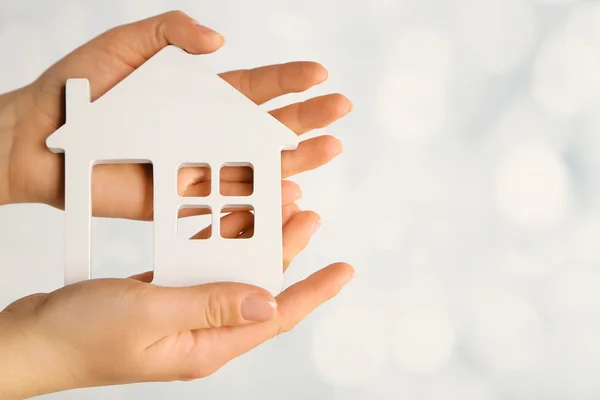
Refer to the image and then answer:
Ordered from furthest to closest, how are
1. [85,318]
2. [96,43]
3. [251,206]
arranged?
[96,43]
[251,206]
[85,318]

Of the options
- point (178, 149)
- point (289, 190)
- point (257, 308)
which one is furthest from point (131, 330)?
point (289, 190)

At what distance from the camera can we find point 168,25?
3.76 feet

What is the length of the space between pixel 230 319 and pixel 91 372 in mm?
235

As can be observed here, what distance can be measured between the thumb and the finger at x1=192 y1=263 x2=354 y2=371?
6 cm

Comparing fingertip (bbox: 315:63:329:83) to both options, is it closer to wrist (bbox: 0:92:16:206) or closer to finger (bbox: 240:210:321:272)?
finger (bbox: 240:210:321:272)

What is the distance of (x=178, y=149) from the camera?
1.09 metres

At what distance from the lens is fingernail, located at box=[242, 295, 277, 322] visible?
977mm

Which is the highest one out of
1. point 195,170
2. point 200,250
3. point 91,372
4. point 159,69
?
point 159,69

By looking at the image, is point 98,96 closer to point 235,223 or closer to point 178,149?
point 178,149

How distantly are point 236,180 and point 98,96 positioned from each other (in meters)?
0.29

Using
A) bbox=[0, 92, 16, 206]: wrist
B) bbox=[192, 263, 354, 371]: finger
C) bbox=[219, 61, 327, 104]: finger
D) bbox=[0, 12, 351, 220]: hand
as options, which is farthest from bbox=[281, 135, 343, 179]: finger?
bbox=[0, 92, 16, 206]: wrist

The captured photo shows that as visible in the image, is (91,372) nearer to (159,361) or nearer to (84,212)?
(159,361)

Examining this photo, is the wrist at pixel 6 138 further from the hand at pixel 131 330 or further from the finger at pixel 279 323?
Result: the finger at pixel 279 323

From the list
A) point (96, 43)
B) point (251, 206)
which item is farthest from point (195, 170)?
point (96, 43)
